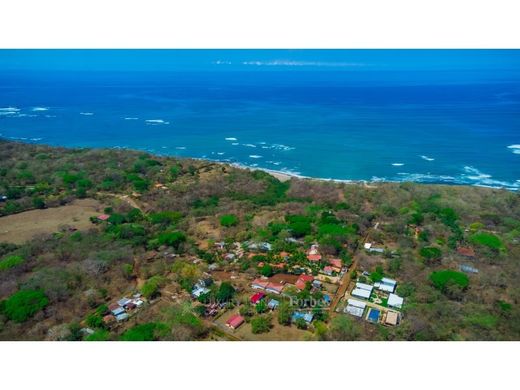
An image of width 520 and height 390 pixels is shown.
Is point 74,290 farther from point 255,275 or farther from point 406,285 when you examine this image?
point 406,285

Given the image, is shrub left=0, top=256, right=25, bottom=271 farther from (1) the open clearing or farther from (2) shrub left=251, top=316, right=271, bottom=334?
(2) shrub left=251, top=316, right=271, bottom=334

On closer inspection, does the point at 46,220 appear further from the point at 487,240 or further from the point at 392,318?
the point at 487,240

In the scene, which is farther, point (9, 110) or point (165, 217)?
point (9, 110)

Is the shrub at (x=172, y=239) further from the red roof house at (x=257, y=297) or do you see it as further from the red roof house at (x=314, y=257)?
the red roof house at (x=314, y=257)

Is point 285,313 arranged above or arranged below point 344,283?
above

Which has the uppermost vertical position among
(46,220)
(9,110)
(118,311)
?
(118,311)

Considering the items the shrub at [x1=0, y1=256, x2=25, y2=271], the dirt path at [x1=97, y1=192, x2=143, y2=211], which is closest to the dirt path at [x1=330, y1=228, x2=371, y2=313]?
the shrub at [x1=0, y1=256, x2=25, y2=271]

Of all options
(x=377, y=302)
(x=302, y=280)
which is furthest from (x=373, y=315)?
(x=302, y=280)
